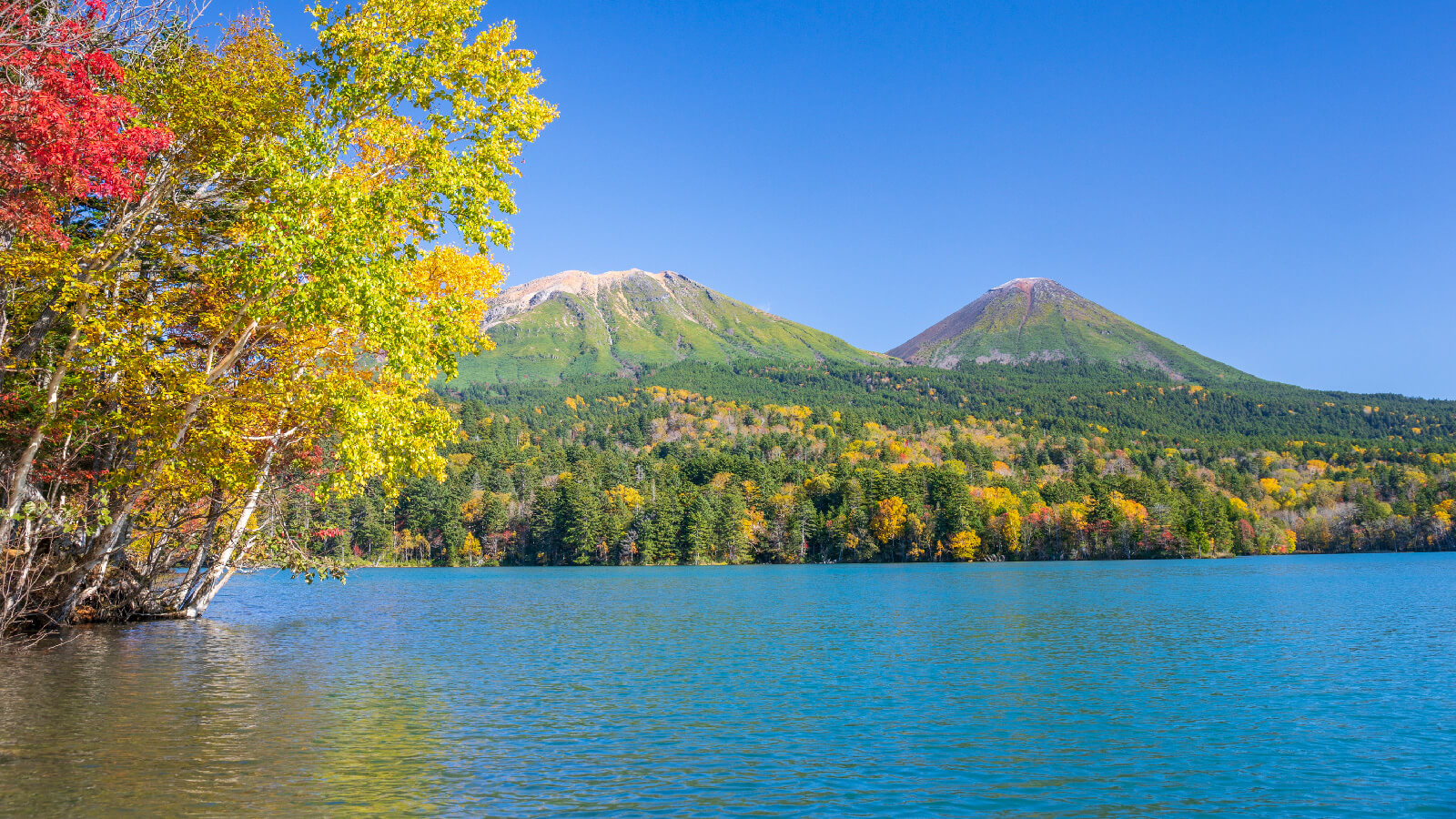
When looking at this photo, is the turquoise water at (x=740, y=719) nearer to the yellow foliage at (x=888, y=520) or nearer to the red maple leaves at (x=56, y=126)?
the red maple leaves at (x=56, y=126)

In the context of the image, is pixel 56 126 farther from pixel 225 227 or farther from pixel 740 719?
pixel 740 719

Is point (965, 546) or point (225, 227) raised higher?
point (225, 227)

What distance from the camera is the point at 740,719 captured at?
18.8 m

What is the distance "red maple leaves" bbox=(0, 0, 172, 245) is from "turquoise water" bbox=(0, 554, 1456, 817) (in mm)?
10397

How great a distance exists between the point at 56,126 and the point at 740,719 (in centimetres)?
1760

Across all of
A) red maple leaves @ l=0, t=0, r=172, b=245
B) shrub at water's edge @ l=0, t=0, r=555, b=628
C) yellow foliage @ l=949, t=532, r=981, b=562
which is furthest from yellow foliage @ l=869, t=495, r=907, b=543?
red maple leaves @ l=0, t=0, r=172, b=245

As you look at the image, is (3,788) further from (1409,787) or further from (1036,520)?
(1036,520)

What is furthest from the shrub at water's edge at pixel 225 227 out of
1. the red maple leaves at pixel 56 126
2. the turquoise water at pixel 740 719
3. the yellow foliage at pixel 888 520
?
the yellow foliage at pixel 888 520

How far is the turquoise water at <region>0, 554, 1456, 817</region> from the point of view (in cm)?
1323

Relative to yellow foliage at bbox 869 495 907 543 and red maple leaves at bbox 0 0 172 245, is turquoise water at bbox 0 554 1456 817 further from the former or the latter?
yellow foliage at bbox 869 495 907 543

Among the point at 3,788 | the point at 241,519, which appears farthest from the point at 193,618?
the point at 3,788

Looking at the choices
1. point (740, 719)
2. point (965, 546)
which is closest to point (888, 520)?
point (965, 546)

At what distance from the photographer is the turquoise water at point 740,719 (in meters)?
13.2

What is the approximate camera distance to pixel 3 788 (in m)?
12.7
